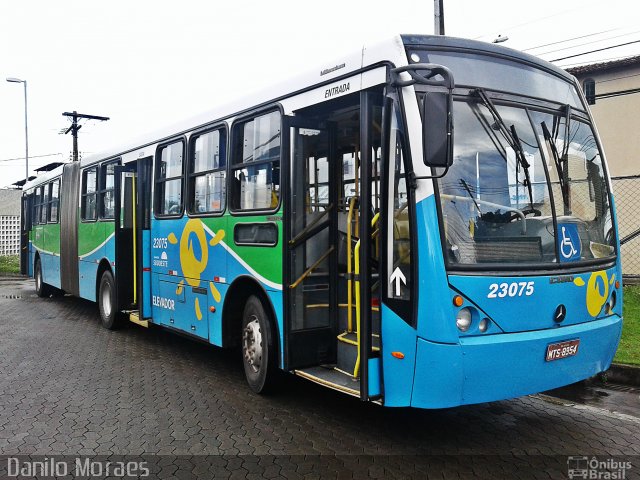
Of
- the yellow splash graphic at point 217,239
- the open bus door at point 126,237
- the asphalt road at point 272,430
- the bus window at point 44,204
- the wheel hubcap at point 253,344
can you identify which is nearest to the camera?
the asphalt road at point 272,430

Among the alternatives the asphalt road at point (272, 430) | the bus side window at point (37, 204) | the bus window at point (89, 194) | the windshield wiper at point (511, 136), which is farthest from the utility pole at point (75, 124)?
the windshield wiper at point (511, 136)

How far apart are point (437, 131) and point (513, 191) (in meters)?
0.88

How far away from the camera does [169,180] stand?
26.9ft

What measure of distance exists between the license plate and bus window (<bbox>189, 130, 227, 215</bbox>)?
3863 millimetres

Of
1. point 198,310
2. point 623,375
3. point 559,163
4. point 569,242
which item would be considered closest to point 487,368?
→ point 569,242

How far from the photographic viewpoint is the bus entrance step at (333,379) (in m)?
4.81

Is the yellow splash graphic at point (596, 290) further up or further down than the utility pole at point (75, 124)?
further down

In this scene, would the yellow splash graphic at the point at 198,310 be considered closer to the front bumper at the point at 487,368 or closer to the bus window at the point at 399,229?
the bus window at the point at 399,229

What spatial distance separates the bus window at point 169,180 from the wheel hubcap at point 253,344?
222 cm

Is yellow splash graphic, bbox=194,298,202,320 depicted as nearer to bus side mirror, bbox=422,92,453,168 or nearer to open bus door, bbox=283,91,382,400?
open bus door, bbox=283,91,382,400

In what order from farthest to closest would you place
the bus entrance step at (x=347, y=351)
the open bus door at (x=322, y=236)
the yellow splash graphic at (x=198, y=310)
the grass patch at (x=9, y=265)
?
the grass patch at (x=9, y=265)
the yellow splash graphic at (x=198, y=310)
the open bus door at (x=322, y=236)
the bus entrance step at (x=347, y=351)

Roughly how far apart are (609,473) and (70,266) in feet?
36.5

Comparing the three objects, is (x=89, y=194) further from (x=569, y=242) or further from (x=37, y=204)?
(x=569, y=242)

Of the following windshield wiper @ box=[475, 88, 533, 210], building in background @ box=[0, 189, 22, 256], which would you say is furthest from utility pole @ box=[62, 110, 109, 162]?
windshield wiper @ box=[475, 88, 533, 210]
